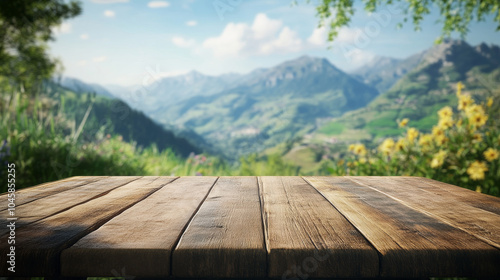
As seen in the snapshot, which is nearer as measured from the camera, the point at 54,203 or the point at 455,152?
the point at 54,203

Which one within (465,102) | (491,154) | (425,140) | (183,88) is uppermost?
(183,88)

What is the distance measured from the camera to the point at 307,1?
18.6 feet

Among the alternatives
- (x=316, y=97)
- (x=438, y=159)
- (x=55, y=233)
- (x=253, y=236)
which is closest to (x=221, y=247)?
(x=253, y=236)

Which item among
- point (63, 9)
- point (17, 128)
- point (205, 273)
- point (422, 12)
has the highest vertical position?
point (63, 9)

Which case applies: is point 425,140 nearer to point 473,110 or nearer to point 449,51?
point 473,110

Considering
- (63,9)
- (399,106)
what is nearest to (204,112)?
(399,106)

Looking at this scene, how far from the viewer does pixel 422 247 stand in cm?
66

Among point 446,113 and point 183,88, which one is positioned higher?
point 183,88

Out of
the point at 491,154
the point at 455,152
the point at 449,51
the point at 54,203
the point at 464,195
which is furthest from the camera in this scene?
the point at 449,51

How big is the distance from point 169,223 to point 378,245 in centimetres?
47

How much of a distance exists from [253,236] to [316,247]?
14 centimetres

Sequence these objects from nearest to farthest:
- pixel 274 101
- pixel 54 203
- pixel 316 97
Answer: pixel 54 203
pixel 316 97
pixel 274 101

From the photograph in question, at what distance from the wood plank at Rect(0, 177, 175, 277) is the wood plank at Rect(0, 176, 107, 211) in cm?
22

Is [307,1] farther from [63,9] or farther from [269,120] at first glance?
[269,120]
